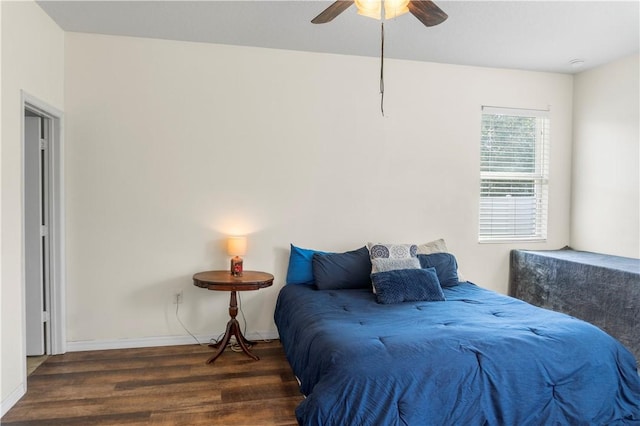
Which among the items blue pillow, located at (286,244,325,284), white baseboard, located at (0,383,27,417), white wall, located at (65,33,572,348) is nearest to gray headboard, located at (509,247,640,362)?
white wall, located at (65,33,572,348)

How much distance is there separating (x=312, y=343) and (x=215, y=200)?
1.86 m

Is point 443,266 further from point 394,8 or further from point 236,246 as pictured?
point 394,8

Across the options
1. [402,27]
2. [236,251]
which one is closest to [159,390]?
[236,251]

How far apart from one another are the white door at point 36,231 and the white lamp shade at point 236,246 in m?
1.45

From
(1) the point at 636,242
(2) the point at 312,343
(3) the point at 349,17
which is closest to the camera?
(2) the point at 312,343

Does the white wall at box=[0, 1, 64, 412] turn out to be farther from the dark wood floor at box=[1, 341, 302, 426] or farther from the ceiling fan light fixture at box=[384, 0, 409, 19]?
the ceiling fan light fixture at box=[384, 0, 409, 19]

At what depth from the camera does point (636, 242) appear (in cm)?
392

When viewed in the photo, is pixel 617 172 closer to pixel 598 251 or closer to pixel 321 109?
pixel 598 251

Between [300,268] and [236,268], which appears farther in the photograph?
[300,268]

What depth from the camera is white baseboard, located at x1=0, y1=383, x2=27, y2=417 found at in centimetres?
253

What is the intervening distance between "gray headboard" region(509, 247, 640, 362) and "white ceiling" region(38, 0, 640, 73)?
6.29 ft

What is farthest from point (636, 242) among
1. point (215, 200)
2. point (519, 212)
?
point (215, 200)

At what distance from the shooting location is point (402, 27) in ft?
11.2

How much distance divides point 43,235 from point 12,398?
4.26 feet
